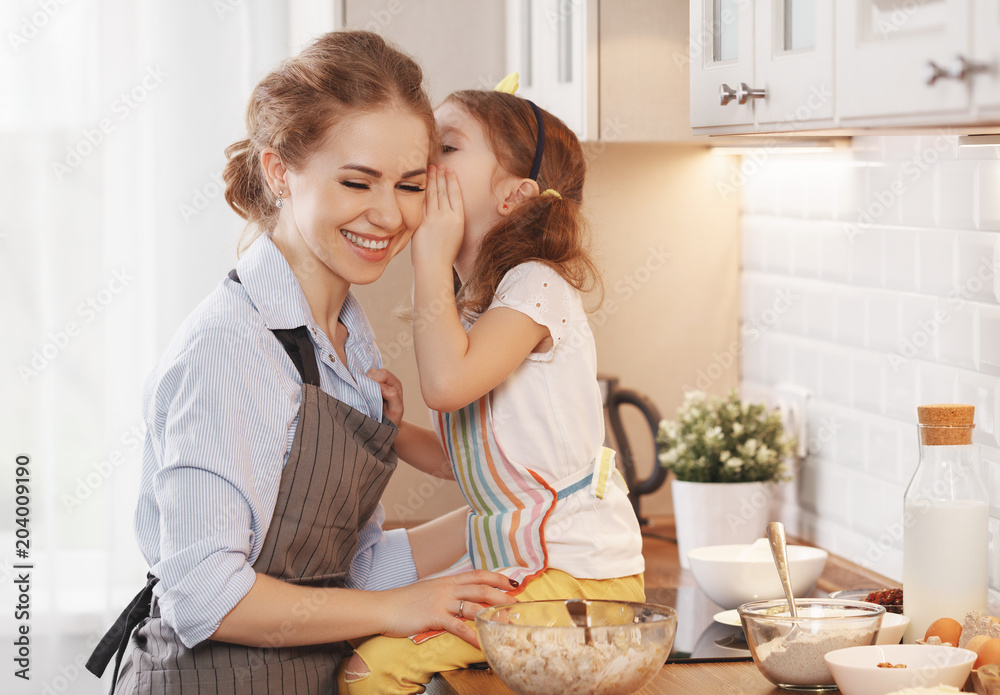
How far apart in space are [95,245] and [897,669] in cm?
166

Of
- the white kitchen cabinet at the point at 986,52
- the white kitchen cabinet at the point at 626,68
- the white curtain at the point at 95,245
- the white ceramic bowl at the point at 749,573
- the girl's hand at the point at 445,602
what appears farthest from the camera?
the white curtain at the point at 95,245

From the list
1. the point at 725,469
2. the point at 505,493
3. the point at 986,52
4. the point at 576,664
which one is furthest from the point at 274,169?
Answer: the point at 725,469

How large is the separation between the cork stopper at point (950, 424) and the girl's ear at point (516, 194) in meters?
0.58

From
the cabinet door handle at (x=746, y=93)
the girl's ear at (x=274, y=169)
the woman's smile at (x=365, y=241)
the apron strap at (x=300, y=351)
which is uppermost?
the cabinet door handle at (x=746, y=93)

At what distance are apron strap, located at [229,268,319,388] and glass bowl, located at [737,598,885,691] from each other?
57cm

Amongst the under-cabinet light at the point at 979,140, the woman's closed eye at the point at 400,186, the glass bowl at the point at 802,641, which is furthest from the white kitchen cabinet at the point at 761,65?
the glass bowl at the point at 802,641

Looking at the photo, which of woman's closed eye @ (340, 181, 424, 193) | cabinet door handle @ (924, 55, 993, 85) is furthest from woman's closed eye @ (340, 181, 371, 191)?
cabinet door handle @ (924, 55, 993, 85)

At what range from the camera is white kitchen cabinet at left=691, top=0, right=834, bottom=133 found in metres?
1.10

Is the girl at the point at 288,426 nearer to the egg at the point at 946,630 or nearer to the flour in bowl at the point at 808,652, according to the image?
the flour in bowl at the point at 808,652

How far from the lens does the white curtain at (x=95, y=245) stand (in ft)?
6.62

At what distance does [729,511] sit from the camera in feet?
6.22

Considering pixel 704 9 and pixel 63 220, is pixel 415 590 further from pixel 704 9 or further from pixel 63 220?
pixel 63 220

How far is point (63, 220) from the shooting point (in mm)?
2037

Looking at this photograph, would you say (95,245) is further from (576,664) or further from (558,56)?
(576,664)
